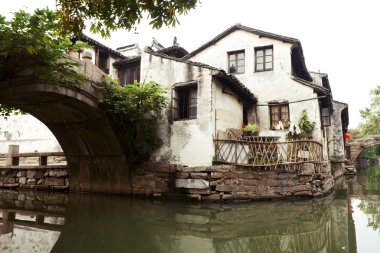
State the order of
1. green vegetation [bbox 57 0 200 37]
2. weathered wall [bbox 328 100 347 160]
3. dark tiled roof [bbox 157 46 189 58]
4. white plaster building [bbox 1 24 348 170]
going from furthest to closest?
1. weathered wall [bbox 328 100 347 160]
2. dark tiled roof [bbox 157 46 189 58]
3. white plaster building [bbox 1 24 348 170]
4. green vegetation [bbox 57 0 200 37]

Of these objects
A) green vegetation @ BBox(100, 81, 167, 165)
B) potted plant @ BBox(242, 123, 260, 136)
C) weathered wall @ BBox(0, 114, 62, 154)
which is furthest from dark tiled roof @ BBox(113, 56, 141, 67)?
weathered wall @ BBox(0, 114, 62, 154)

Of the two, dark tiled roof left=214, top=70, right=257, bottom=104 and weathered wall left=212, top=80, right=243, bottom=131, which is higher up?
dark tiled roof left=214, top=70, right=257, bottom=104

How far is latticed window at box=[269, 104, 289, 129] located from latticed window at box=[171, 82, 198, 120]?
4.25 metres

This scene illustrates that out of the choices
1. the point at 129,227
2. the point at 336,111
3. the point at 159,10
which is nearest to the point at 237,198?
the point at 129,227

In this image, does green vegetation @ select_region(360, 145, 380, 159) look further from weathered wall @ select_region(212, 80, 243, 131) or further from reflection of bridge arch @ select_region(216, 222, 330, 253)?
reflection of bridge arch @ select_region(216, 222, 330, 253)

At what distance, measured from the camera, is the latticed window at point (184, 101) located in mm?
10977

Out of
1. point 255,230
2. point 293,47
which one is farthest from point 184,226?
point 293,47

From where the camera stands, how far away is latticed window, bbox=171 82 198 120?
36.0 feet

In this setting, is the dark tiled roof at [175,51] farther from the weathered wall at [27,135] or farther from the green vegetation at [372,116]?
the green vegetation at [372,116]

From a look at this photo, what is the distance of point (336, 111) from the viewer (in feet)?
68.0

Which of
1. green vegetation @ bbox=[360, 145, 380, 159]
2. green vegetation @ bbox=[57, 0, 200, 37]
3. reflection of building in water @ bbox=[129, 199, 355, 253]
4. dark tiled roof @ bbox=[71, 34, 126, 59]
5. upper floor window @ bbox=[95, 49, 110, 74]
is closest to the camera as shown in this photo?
green vegetation @ bbox=[57, 0, 200, 37]

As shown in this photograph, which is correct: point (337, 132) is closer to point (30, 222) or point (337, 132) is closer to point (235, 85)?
point (235, 85)

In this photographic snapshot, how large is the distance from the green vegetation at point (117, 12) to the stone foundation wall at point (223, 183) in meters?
6.53

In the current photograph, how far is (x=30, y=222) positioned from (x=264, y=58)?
37.2ft
